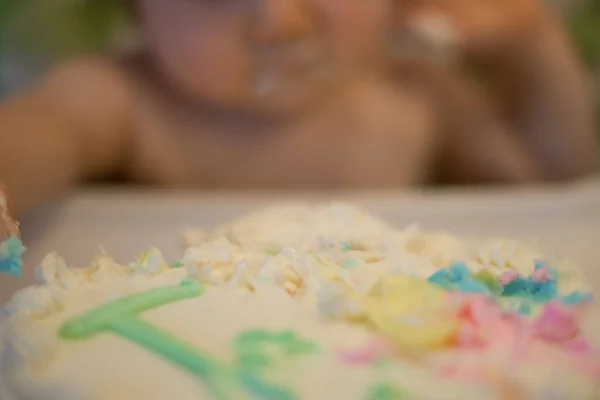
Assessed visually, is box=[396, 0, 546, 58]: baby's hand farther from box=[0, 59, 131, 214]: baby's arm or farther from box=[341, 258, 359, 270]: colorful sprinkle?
box=[341, 258, 359, 270]: colorful sprinkle

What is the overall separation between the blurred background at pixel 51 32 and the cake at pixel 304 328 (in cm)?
42

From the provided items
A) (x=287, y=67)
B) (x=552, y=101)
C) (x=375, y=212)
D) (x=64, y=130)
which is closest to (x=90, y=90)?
(x=64, y=130)

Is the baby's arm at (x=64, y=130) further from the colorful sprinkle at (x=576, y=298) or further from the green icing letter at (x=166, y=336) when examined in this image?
the colorful sprinkle at (x=576, y=298)

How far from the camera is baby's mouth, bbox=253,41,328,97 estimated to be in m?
0.56

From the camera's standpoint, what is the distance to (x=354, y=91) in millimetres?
689

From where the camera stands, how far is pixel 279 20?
1.75 ft

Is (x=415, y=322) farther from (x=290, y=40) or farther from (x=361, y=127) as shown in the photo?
(x=361, y=127)

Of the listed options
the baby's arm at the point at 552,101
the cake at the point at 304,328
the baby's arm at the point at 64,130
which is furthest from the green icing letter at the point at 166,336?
the baby's arm at the point at 552,101

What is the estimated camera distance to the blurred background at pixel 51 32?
0.66m

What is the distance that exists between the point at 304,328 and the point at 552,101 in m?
0.59

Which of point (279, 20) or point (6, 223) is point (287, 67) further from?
point (6, 223)

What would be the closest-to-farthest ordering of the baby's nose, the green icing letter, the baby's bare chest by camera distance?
the green icing letter < the baby's nose < the baby's bare chest

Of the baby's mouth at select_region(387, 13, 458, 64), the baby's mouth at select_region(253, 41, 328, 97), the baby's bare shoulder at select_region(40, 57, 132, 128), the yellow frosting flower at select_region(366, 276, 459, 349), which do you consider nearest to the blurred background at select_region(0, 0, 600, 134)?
the baby's bare shoulder at select_region(40, 57, 132, 128)

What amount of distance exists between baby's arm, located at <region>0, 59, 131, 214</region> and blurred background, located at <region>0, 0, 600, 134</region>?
64 mm
